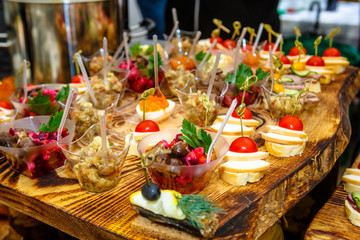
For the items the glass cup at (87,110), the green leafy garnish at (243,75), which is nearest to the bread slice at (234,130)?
the green leafy garnish at (243,75)

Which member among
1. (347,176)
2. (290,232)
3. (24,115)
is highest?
(24,115)

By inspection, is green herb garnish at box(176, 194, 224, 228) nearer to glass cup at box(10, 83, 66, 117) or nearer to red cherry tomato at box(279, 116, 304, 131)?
red cherry tomato at box(279, 116, 304, 131)

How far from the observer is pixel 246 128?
7.24 feet

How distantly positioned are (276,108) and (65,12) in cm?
176

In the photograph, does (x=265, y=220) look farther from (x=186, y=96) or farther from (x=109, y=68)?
(x=109, y=68)

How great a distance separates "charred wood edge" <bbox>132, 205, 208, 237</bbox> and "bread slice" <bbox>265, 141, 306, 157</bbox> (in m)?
0.82

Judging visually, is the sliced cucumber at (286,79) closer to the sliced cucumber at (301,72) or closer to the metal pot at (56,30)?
the sliced cucumber at (301,72)

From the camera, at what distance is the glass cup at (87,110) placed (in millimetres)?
2277

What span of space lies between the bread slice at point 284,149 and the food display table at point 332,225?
312mm

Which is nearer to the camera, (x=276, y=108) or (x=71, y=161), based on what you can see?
(x=71, y=161)

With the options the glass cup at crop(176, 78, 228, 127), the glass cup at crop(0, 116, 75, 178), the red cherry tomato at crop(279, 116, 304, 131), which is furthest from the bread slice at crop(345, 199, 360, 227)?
the glass cup at crop(0, 116, 75, 178)

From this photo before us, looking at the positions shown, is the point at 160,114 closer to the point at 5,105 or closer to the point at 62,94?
the point at 62,94

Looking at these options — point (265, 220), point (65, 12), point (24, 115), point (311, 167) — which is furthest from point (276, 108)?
point (65, 12)

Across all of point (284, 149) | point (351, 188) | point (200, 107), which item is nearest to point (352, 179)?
point (351, 188)
